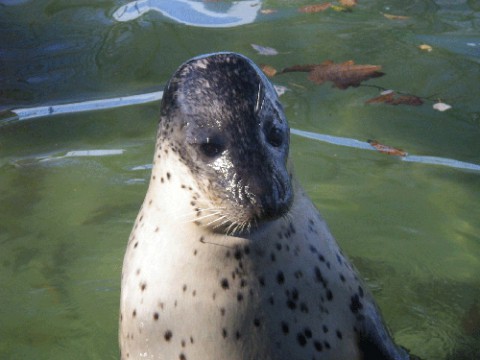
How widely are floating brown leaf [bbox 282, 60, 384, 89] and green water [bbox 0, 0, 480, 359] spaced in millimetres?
85

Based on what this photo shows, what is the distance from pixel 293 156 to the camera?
4.82 m

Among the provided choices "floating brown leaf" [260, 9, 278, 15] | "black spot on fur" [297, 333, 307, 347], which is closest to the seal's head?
"black spot on fur" [297, 333, 307, 347]

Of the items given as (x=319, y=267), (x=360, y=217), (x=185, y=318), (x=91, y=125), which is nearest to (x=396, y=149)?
(x=360, y=217)

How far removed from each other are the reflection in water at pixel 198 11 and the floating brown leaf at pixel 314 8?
0.36 m

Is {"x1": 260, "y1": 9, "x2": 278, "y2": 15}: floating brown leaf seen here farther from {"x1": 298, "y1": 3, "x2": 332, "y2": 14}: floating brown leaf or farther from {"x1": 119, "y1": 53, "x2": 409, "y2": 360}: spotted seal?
{"x1": 119, "y1": 53, "x2": 409, "y2": 360}: spotted seal

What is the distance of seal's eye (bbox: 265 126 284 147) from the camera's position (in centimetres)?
261

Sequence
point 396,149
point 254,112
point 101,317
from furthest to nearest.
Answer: point 396,149 → point 101,317 → point 254,112

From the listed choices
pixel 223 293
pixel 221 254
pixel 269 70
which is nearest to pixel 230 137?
pixel 221 254

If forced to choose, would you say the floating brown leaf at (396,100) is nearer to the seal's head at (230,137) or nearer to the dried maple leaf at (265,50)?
the dried maple leaf at (265,50)

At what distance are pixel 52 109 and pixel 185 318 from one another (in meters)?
3.29

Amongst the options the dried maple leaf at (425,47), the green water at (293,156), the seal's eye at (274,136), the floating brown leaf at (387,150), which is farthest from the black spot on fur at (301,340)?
the dried maple leaf at (425,47)

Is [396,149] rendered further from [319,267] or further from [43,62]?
[43,62]

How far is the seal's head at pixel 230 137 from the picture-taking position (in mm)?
2455

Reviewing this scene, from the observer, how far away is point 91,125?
5.39 m
